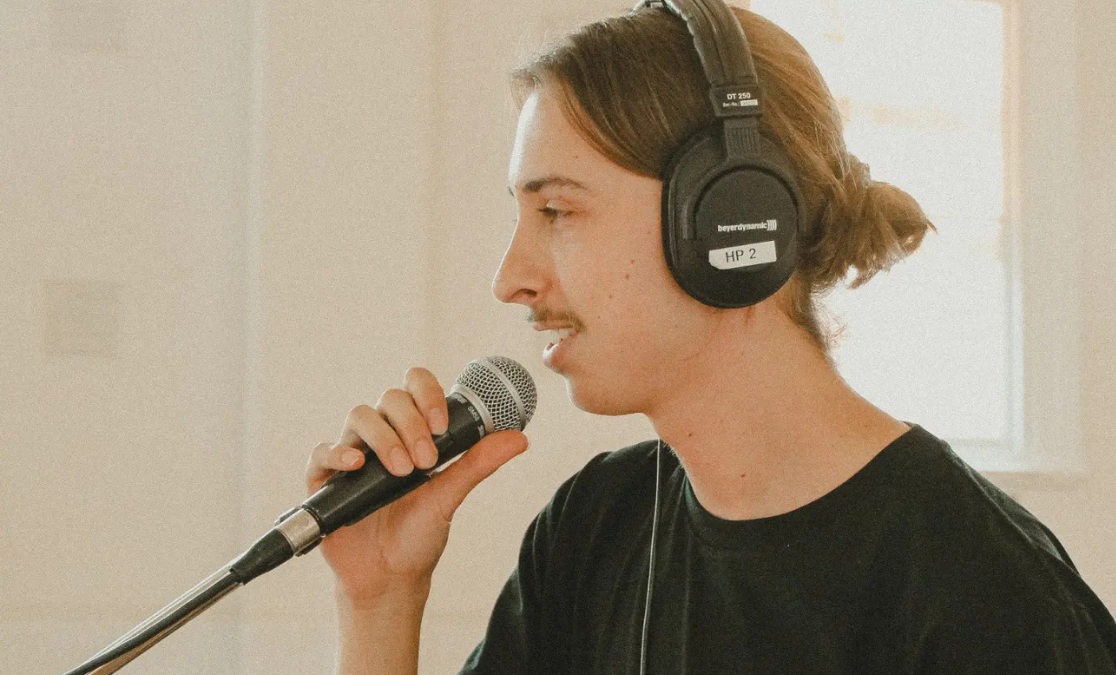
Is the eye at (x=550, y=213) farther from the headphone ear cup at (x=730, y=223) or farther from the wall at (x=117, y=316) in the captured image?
the wall at (x=117, y=316)

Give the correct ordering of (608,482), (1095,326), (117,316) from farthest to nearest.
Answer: (1095,326) < (117,316) < (608,482)

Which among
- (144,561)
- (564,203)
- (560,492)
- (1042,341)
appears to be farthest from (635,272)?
(1042,341)

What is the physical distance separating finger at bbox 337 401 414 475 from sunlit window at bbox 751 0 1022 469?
203cm

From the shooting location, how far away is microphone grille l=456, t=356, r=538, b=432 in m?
1.02

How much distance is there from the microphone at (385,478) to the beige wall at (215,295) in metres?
0.97

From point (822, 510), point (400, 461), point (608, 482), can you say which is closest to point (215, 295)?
point (608, 482)

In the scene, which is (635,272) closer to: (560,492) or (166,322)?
(560,492)

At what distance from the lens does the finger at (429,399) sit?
985 mm

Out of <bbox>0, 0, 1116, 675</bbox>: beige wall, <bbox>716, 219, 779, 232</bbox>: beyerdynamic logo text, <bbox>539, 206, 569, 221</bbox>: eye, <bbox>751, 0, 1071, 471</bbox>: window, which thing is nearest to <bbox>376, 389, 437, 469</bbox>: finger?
<bbox>539, 206, 569, 221</bbox>: eye

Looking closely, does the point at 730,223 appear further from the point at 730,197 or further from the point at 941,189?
the point at 941,189

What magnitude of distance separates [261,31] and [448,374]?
2.68 feet

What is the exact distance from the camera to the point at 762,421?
1.06m

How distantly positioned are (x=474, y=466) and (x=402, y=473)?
0.49 feet

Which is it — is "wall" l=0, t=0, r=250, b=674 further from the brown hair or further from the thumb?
the brown hair
